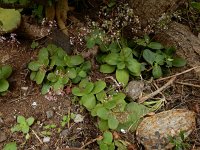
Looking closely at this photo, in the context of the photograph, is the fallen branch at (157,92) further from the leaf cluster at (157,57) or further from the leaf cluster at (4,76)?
the leaf cluster at (4,76)

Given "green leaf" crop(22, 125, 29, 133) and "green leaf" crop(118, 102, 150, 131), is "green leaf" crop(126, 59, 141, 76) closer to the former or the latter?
"green leaf" crop(118, 102, 150, 131)

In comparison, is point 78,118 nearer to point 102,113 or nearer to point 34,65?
point 102,113

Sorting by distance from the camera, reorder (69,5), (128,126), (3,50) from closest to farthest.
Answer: (128,126) < (3,50) < (69,5)

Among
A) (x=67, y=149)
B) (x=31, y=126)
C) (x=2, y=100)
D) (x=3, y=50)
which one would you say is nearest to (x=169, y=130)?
(x=67, y=149)

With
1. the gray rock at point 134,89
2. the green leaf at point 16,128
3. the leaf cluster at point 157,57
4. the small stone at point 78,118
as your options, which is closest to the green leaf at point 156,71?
the leaf cluster at point 157,57

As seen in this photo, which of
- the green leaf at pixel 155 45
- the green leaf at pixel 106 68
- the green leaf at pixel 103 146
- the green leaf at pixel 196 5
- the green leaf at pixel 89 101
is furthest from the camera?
the green leaf at pixel 196 5

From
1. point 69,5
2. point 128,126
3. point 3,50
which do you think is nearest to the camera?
point 128,126

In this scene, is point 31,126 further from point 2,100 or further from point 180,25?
point 180,25
